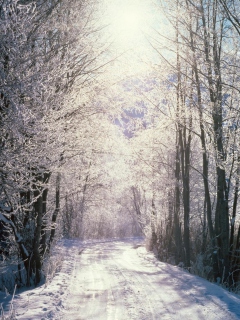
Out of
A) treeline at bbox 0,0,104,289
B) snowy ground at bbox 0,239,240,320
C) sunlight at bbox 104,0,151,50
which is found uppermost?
sunlight at bbox 104,0,151,50

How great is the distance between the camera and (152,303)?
6289 mm

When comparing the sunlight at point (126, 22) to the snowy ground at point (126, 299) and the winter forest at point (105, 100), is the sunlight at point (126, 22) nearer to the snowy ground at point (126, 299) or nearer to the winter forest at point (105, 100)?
the winter forest at point (105, 100)

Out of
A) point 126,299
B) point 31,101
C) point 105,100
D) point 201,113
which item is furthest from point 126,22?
point 126,299

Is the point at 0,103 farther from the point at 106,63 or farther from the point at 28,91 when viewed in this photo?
the point at 106,63

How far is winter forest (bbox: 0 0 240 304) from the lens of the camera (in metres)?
5.93

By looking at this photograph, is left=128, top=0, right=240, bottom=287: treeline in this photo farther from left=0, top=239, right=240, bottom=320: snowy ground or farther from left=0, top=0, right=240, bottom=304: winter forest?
left=0, top=239, right=240, bottom=320: snowy ground

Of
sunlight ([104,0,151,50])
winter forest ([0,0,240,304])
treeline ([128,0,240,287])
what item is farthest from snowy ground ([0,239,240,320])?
sunlight ([104,0,151,50])

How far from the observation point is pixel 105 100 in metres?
10.9

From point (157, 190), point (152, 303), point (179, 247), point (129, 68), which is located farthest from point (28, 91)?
point (157, 190)

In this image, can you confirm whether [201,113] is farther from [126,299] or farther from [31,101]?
[126,299]

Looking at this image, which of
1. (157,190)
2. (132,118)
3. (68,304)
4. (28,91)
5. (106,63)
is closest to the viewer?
(28,91)

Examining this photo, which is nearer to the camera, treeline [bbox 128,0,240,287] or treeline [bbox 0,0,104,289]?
treeline [bbox 0,0,104,289]

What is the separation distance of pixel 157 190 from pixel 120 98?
695cm

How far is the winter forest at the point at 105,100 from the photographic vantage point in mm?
5934
